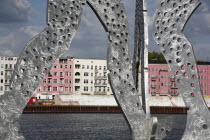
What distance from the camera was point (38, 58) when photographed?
15.8 metres

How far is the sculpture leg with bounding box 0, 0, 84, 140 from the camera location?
15094 millimetres

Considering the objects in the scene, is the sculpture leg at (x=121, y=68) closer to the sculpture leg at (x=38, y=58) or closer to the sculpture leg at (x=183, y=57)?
the sculpture leg at (x=38, y=58)

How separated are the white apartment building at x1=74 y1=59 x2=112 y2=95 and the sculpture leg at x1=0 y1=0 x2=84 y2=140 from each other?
70645mm

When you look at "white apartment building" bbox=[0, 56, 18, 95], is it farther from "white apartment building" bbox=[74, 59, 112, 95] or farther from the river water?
the river water

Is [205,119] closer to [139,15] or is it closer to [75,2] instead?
[139,15]

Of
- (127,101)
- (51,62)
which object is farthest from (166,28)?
(51,62)

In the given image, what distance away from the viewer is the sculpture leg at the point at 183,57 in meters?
17.1

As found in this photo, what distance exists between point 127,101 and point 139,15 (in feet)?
11.8

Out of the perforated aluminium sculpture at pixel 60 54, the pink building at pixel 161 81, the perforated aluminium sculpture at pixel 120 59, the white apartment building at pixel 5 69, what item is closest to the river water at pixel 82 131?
the perforated aluminium sculpture at pixel 120 59

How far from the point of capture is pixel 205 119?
17141 mm

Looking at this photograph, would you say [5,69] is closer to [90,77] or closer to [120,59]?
[90,77]

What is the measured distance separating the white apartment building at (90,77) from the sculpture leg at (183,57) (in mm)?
69260

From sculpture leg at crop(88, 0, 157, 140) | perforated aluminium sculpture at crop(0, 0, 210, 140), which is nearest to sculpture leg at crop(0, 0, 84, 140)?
perforated aluminium sculpture at crop(0, 0, 210, 140)


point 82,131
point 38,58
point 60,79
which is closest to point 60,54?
point 38,58
